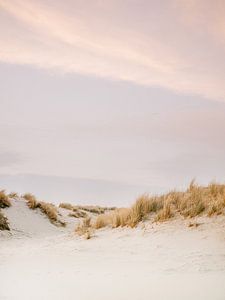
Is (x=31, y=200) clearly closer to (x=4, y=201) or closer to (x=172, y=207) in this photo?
(x=4, y=201)

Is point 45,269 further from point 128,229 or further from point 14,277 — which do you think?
point 128,229

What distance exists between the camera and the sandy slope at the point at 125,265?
4.97 m

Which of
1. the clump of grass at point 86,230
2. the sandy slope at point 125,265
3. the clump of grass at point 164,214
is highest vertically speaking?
the clump of grass at point 164,214

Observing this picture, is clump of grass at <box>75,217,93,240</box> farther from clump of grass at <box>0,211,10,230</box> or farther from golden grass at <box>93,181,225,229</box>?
clump of grass at <box>0,211,10,230</box>

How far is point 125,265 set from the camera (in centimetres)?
651

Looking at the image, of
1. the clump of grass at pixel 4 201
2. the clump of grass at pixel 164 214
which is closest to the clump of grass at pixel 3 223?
the clump of grass at pixel 4 201

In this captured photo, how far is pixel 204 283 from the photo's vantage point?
502 cm

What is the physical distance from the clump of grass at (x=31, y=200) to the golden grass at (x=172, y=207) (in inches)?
260

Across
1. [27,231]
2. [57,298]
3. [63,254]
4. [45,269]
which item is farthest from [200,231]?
[27,231]

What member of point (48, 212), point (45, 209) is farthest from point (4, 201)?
point (48, 212)

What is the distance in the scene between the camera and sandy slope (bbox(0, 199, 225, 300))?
497 cm

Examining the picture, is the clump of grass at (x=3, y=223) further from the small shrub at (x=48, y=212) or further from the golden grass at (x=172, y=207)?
the golden grass at (x=172, y=207)

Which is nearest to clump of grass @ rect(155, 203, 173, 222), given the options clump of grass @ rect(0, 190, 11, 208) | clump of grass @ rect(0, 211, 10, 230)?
clump of grass @ rect(0, 211, 10, 230)

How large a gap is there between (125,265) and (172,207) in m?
3.52
